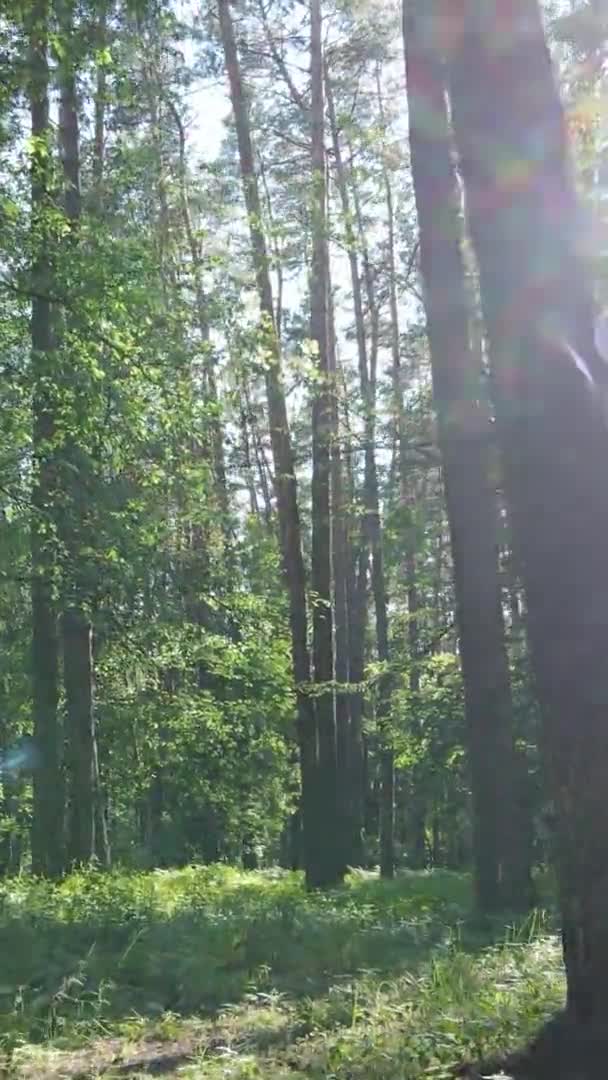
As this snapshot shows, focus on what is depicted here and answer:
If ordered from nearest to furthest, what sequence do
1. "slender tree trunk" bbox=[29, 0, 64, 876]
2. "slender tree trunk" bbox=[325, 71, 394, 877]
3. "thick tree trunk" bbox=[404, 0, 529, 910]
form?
"slender tree trunk" bbox=[29, 0, 64, 876], "thick tree trunk" bbox=[404, 0, 529, 910], "slender tree trunk" bbox=[325, 71, 394, 877]

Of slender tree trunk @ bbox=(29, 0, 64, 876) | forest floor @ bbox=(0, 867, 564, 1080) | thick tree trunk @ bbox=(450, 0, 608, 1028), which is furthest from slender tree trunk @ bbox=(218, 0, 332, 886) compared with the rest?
thick tree trunk @ bbox=(450, 0, 608, 1028)

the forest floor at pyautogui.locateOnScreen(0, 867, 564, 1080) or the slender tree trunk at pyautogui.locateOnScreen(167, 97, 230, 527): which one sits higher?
the slender tree trunk at pyautogui.locateOnScreen(167, 97, 230, 527)

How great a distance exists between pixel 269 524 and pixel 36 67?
24845 mm

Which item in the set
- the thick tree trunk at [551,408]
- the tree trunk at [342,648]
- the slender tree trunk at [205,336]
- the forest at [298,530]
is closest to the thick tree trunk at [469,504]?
the forest at [298,530]

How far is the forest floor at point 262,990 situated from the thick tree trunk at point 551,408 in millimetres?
895

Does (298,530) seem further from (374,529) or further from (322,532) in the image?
(374,529)

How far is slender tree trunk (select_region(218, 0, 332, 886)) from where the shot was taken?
610 inches

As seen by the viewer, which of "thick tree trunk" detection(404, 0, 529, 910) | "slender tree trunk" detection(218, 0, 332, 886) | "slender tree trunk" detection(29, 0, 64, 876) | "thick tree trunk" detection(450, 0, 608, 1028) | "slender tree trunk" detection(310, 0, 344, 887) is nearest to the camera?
"thick tree trunk" detection(450, 0, 608, 1028)

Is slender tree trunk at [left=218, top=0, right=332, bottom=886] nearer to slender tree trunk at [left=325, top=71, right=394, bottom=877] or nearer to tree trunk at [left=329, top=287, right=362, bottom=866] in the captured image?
tree trunk at [left=329, top=287, right=362, bottom=866]

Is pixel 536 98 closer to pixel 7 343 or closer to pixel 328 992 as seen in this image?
pixel 328 992

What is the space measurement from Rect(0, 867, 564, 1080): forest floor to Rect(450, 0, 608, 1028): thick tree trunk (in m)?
0.89

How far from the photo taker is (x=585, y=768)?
13.9 feet

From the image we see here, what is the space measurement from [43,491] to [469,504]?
4.19 m

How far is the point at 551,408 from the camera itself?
14.8 feet
